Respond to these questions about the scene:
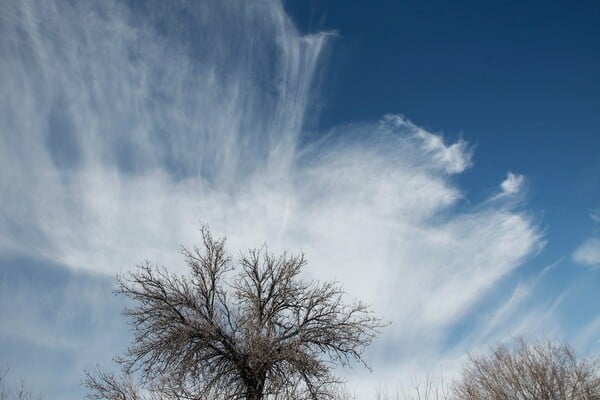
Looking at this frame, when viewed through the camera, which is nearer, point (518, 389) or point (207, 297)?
point (207, 297)

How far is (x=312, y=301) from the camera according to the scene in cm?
1867

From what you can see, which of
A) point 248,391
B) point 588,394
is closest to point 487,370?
point 588,394

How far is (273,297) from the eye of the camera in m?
19.0

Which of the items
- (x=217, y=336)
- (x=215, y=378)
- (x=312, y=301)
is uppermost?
(x=312, y=301)

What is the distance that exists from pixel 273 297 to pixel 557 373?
1790 cm

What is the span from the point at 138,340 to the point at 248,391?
471 cm

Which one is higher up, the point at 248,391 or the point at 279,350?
the point at 279,350

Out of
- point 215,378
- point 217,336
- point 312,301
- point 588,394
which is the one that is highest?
point 312,301

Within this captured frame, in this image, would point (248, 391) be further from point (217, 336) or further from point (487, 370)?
point (487, 370)

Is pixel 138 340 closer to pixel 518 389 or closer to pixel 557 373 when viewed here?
pixel 518 389

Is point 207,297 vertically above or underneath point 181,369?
above

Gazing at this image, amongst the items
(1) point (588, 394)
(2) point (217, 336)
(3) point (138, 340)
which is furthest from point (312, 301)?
(1) point (588, 394)

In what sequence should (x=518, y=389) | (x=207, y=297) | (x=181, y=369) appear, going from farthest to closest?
(x=518, y=389)
(x=207, y=297)
(x=181, y=369)

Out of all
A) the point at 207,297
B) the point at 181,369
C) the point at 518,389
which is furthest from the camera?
the point at 518,389
